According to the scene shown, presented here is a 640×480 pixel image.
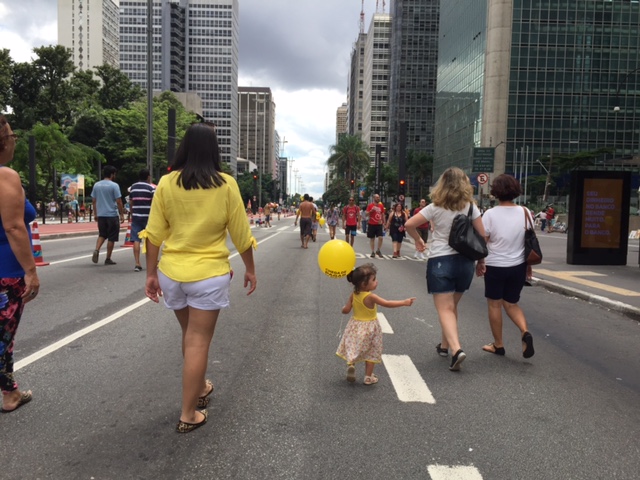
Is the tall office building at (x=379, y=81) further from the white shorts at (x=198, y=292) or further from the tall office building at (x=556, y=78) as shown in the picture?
the white shorts at (x=198, y=292)

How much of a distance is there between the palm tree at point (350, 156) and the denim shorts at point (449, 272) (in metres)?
74.3

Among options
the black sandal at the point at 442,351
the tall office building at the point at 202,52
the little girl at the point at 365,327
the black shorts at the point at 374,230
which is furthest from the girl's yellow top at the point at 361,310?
the tall office building at the point at 202,52

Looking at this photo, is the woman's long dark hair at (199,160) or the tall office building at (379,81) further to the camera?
the tall office building at (379,81)

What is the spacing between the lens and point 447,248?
4.84 m

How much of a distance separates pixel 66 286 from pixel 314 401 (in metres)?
6.39

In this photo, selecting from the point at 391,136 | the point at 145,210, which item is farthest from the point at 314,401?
the point at 391,136

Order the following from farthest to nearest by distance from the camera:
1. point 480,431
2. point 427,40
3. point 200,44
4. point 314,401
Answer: point 200,44 < point 427,40 < point 314,401 < point 480,431

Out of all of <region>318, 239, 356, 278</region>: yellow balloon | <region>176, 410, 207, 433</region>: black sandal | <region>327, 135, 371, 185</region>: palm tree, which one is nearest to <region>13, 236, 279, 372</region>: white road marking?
<region>176, 410, 207, 433</region>: black sandal

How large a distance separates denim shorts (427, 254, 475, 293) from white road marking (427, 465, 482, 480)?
86.3 inches

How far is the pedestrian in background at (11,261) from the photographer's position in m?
3.15

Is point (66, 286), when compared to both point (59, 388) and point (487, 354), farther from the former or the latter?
point (487, 354)

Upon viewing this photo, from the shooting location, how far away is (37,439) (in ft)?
10.2

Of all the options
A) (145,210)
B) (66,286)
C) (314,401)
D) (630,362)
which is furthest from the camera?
(145,210)

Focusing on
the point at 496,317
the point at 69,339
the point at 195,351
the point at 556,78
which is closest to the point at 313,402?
the point at 195,351
